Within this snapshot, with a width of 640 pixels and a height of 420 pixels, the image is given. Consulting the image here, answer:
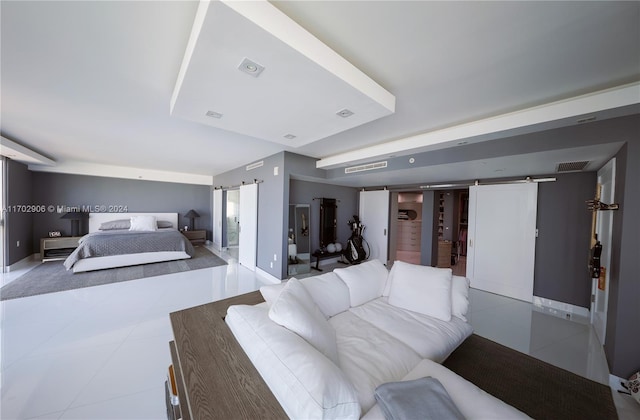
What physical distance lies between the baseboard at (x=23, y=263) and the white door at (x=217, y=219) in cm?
389

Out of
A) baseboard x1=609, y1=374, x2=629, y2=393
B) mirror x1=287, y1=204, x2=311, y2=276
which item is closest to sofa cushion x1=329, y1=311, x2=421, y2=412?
baseboard x1=609, y1=374, x2=629, y2=393

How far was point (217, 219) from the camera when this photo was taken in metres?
7.34

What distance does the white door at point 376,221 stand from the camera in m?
5.60

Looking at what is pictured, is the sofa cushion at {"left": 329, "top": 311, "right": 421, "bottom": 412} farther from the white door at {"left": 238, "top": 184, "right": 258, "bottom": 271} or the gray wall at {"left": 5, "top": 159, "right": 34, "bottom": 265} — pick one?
the gray wall at {"left": 5, "top": 159, "right": 34, "bottom": 265}

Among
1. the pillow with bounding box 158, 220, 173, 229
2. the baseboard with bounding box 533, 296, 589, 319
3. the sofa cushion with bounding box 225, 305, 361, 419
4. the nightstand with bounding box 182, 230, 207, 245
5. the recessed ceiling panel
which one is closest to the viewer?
the sofa cushion with bounding box 225, 305, 361, 419

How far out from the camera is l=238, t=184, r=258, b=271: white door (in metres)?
4.84

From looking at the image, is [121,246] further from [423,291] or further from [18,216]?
[423,291]

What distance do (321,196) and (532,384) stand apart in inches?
181

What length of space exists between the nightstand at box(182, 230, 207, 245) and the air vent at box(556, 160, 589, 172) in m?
8.68

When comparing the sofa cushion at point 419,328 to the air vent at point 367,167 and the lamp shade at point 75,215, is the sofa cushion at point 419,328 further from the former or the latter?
the lamp shade at point 75,215

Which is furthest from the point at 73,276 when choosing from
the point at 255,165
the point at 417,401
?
the point at 417,401

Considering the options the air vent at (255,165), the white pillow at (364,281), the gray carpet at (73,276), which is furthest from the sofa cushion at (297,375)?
the gray carpet at (73,276)

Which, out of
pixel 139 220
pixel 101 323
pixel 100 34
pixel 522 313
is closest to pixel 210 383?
pixel 100 34

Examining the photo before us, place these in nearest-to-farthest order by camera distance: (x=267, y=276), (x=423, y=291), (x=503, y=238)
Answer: (x=423, y=291)
(x=503, y=238)
(x=267, y=276)
